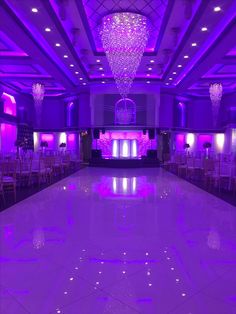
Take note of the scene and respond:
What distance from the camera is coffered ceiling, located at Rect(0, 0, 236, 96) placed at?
300 inches

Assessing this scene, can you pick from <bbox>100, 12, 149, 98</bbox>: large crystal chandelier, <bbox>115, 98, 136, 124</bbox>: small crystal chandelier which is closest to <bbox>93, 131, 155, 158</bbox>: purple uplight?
<bbox>115, 98, 136, 124</bbox>: small crystal chandelier

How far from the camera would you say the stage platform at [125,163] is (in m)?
16.2

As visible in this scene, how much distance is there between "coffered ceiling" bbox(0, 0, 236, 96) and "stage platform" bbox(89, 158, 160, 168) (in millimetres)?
5158

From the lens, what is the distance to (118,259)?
9.81 feet

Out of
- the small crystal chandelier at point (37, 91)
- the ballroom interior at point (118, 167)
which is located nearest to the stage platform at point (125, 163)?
the ballroom interior at point (118, 167)

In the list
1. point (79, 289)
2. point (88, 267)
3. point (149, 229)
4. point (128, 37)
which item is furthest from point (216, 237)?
point (128, 37)

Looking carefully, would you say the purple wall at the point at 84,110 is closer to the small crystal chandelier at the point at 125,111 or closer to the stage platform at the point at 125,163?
the small crystal chandelier at the point at 125,111

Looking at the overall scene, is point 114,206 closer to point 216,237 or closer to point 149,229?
point 149,229

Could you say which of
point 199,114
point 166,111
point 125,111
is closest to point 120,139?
point 125,111

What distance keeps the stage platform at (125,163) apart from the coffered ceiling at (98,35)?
5.16 metres

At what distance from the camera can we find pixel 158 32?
33.6 feet

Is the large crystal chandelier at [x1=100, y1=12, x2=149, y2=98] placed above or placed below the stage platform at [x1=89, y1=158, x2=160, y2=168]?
above

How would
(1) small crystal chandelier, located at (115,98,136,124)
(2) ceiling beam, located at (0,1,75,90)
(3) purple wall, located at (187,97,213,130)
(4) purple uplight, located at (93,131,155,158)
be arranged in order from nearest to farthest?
(2) ceiling beam, located at (0,1,75,90) < (1) small crystal chandelier, located at (115,98,136,124) < (4) purple uplight, located at (93,131,155,158) < (3) purple wall, located at (187,97,213,130)

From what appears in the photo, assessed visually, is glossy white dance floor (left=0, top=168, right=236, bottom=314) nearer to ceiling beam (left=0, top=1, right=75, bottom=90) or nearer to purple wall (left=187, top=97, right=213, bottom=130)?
ceiling beam (left=0, top=1, right=75, bottom=90)
